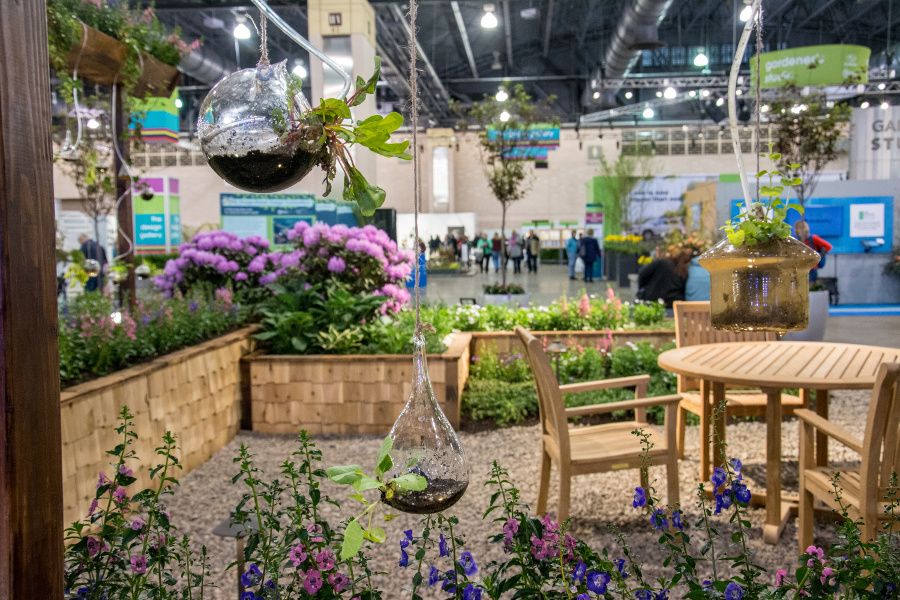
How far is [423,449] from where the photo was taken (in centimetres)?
112

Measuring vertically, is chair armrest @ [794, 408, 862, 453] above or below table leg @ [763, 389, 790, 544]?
above

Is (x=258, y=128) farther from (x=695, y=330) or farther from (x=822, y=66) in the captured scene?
(x=822, y=66)

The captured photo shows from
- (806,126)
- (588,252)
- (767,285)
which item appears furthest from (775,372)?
(588,252)

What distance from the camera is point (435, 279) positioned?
18500 mm

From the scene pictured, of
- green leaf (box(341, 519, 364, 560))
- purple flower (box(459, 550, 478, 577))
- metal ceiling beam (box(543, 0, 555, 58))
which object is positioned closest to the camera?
green leaf (box(341, 519, 364, 560))

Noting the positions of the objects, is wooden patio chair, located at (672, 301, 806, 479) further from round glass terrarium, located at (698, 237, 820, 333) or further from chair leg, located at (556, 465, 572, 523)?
round glass terrarium, located at (698, 237, 820, 333)

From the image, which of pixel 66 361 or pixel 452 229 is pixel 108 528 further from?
pixel 452 229

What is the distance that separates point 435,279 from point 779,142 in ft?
32.4

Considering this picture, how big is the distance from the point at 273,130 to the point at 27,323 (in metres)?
0.40

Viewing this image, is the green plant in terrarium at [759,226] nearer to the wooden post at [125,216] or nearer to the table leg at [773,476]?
the table leg at [773,476]

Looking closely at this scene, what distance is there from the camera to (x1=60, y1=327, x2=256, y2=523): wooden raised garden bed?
2953 mm

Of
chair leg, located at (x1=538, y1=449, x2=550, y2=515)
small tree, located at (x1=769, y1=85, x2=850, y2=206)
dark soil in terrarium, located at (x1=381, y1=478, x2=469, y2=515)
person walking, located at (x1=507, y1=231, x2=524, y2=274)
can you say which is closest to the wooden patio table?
chair leg, located at (x1=538, y1=449, x2=550, y2=515)

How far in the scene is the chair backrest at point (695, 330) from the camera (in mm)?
4500

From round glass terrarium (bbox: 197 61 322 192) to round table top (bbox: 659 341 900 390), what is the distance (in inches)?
88.5
